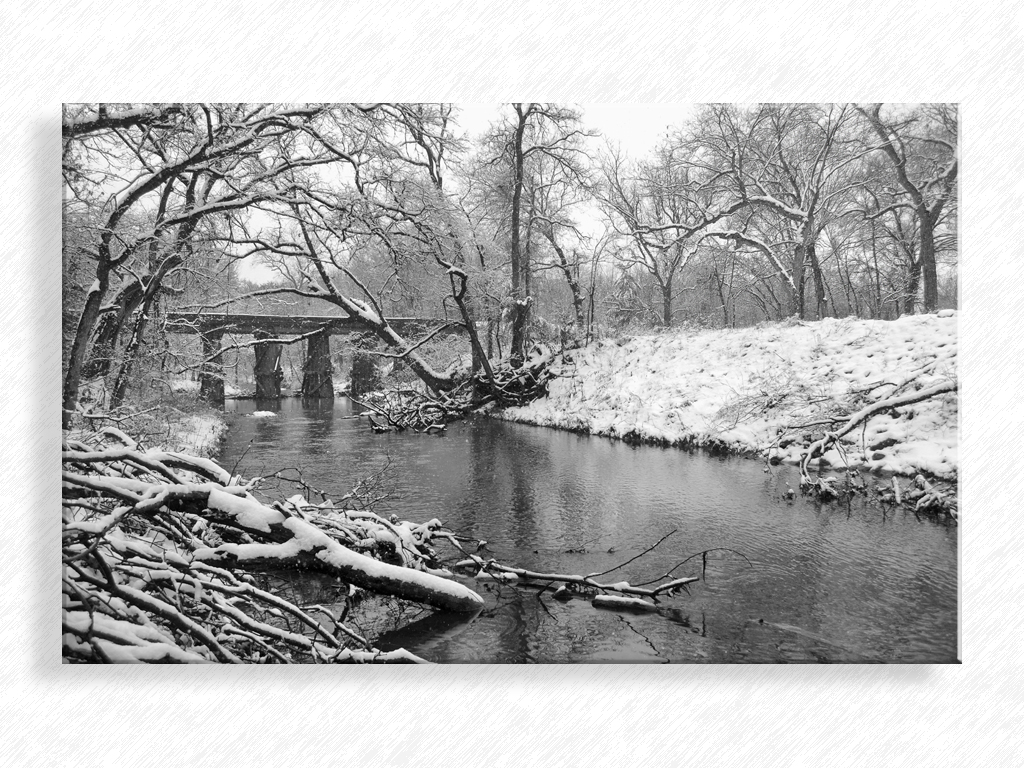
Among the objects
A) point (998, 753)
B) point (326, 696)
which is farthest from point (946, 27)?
point (326, 696)

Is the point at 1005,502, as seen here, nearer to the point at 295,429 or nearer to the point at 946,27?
the point at 946,27

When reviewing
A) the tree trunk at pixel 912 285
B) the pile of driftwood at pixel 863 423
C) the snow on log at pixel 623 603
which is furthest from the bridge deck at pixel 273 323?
the tree trunk at pixel 912 285

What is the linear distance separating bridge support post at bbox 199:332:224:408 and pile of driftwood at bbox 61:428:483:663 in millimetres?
507

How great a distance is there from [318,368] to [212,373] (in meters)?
0.65

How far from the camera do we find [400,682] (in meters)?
2.83

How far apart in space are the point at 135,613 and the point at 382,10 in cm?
320

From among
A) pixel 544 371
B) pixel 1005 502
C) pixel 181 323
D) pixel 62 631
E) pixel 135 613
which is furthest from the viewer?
pixel 544 371

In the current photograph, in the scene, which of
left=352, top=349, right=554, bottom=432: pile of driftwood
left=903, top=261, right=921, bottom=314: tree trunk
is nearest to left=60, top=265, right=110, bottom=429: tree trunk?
left=352, top=349, right=554, bottom=432: pile of driftwood

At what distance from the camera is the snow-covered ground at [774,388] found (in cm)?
330

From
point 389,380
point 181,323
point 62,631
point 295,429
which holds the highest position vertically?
point 181,323

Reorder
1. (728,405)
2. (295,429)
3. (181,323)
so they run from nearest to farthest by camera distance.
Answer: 1. (181,323)
2. (295,429)
3. (728,405)

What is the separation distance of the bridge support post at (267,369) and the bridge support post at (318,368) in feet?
0.56

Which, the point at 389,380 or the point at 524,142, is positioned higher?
the point at 524,142

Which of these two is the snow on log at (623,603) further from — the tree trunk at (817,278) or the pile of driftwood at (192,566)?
the tree trunk at (817,278)
